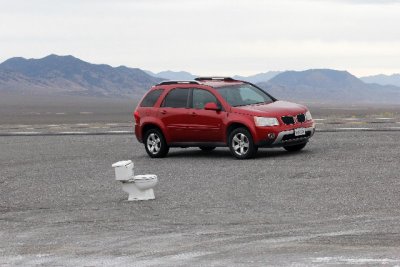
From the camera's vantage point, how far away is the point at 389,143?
71.7 ft

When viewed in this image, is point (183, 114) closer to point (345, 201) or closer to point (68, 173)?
point (68, 173)

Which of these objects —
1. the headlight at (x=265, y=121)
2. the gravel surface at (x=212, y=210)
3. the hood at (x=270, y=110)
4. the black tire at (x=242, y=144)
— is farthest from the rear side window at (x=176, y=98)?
the headlight at (x=265, y=121)

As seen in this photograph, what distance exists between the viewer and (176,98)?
66.6ft

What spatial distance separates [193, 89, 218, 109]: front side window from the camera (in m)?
19.8

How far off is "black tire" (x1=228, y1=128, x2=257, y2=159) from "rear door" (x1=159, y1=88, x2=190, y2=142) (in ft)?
4.41

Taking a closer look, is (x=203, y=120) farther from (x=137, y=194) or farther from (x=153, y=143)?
(x=137, y=194)

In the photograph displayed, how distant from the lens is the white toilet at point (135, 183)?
13.6 meters

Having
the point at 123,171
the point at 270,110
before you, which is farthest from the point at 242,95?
the point at 123,171

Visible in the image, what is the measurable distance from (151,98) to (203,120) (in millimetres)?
1721

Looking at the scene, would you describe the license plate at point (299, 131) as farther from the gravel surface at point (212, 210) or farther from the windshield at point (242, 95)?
the windshield at point (242, 95)

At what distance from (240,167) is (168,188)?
3.00m

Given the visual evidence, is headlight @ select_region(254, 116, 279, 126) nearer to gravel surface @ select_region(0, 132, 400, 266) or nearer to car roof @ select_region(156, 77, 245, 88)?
gravel surface @ select_region(0, 132, 400, 266)

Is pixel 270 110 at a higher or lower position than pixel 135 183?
higher

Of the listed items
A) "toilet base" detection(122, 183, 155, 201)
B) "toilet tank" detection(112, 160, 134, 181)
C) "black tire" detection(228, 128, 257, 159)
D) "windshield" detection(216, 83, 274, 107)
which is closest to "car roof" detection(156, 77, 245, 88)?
"windshield" detection(216, 83, 274, 107)
